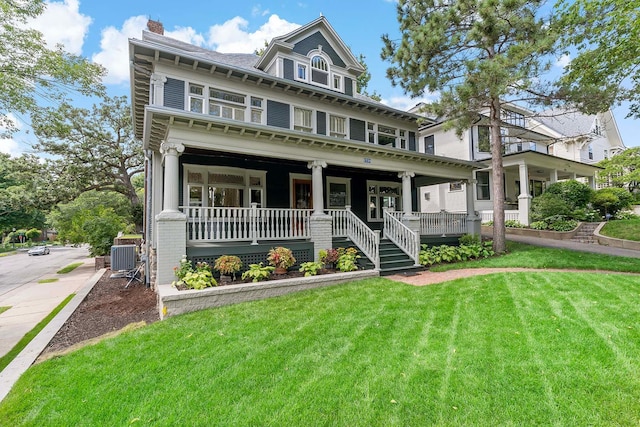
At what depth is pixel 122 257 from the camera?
10.1m

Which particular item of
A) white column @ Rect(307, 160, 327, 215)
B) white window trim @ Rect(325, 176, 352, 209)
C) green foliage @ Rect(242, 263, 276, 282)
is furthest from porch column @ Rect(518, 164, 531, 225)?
green foliage @ Rect(242, 263, 276, 282)

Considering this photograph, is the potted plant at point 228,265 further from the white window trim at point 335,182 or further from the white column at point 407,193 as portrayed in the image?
the white column at point 407,193

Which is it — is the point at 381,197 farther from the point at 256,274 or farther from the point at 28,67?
the point at 28,67

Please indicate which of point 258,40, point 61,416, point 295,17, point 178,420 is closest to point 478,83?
point 295,17

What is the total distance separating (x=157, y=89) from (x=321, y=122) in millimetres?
5721

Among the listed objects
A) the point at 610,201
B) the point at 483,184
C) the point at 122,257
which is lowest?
the point at 122,257

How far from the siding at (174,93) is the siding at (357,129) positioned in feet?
21.2

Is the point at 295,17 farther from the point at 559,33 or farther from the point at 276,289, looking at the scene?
the point at 276,289

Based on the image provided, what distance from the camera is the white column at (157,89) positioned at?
28.0ft

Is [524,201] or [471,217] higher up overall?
[524,201]

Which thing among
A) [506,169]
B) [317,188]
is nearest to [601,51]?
[317,188]

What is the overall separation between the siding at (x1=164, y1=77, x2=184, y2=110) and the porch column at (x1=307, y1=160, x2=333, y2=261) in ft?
14.4

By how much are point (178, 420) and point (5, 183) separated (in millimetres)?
50698

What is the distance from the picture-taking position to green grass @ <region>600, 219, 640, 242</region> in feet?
39.9
